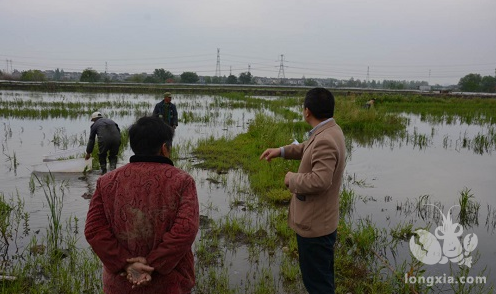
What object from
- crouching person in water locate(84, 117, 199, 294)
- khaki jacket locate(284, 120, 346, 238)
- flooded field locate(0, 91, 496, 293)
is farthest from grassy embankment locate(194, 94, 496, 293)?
crouching person in water locate(84, 117, 199, 294)

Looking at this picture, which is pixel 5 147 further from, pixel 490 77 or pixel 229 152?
pixel 490 77

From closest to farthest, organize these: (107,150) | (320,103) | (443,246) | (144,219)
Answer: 1. (144,219)
2. (320,103)
3. (443,246)
4. (107,150)

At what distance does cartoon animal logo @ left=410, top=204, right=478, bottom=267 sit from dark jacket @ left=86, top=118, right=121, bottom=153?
184 inches

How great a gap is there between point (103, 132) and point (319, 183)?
16.0ft

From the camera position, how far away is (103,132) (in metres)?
6.12

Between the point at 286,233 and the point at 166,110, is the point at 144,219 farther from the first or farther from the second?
the point at 166,110

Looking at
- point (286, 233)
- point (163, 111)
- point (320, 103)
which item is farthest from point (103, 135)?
point (320, 103)

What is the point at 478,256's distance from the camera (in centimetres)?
398

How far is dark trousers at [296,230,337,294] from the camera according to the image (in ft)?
7.48

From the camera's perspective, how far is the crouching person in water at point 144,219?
162 centimetres

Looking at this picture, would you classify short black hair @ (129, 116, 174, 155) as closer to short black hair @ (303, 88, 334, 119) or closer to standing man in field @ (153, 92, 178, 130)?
short black hair @ (303, 88, 334, 119)

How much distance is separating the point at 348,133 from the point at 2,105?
14.9 meters

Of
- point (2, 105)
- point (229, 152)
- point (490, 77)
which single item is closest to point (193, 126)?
point (229, 152)

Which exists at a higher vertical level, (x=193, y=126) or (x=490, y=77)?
(x=490, y=77)
